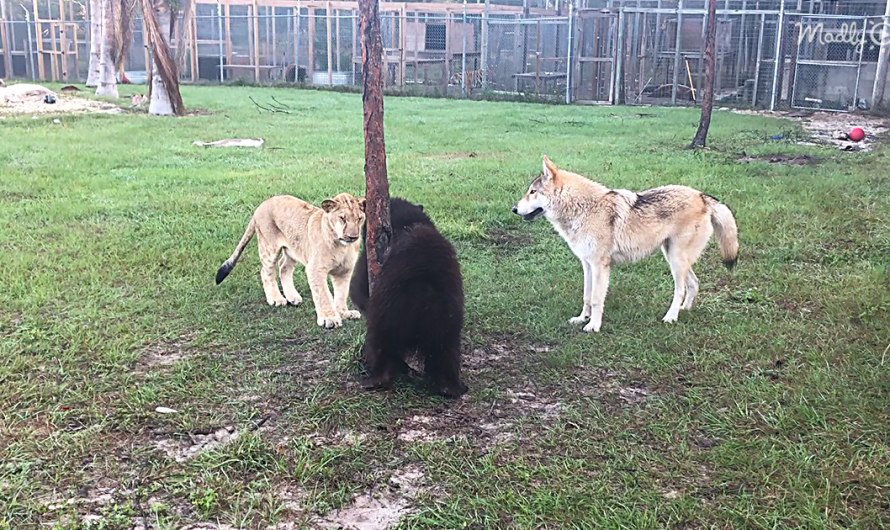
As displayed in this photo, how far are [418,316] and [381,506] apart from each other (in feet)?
3.76

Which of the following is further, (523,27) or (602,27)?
(523,27)

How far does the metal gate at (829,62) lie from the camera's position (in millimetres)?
21516

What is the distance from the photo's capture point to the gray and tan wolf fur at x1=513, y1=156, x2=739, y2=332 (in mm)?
5383

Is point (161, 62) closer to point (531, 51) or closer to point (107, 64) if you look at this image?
point (107, 64)

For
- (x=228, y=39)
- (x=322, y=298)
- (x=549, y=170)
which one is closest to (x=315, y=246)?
(x=322, y=298)

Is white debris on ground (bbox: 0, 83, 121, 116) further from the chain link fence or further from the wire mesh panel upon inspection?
the wire mesh panel

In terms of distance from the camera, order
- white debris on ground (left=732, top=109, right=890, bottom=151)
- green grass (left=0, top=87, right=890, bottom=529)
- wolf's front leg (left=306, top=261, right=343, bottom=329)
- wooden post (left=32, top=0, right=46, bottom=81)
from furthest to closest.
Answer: wooden post (left=32, top=0, right=46, bottom=81) < white debris on ground (left=732, top=109, right=890, bottom=151) < wolf's front leg (left=306, top=261, right=343, bottom=329) < green grass (left=0, top=87, right=890, bottom=529)

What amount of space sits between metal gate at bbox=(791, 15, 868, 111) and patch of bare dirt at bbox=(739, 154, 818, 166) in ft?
35.9

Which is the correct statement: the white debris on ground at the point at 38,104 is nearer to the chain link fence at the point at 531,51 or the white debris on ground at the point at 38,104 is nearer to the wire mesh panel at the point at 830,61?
the chain link fence at the point at 531,51

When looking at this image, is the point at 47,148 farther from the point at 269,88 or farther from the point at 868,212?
the point at 269,88

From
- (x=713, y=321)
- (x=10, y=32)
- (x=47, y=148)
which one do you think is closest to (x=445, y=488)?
(x=713, y=321)

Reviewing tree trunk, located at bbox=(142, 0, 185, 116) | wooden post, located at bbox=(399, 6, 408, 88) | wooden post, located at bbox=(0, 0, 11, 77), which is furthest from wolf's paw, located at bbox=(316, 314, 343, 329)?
wooden post, located at bbox=(0, 0, 11, 77)

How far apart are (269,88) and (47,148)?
1585cm

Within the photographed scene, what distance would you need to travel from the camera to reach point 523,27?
2772 centimetres
